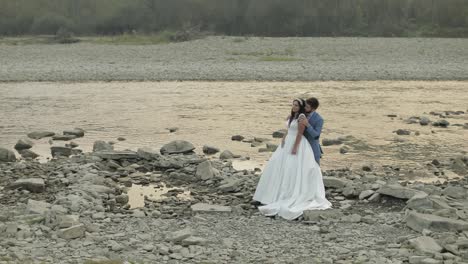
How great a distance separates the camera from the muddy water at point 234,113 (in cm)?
1978

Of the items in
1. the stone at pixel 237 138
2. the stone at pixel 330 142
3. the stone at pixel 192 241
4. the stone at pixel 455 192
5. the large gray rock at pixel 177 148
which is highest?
the stone at pixel 192 241

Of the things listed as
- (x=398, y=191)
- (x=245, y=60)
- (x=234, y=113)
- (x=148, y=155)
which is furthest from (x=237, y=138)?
(x=245, y=60)

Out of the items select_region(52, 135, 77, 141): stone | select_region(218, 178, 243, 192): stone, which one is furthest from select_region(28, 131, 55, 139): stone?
select_region(218, 178, 243, 192): stone

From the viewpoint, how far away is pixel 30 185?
532 inches

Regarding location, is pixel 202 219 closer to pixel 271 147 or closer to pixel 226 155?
pixel 226 155

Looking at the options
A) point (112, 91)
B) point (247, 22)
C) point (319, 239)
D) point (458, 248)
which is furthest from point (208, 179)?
point (247, 22)

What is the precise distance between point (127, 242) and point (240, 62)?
3250 cm

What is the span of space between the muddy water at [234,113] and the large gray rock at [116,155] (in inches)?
99.6

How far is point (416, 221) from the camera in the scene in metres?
10.8

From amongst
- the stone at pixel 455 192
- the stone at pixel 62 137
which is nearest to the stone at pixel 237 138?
the stone at pixel 62 137

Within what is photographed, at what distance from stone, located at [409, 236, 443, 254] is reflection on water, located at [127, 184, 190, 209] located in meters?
4.78

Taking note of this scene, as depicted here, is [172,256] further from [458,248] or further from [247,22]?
[247,22]

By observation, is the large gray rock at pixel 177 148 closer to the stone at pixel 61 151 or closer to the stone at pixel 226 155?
the stone at pixel 226 155

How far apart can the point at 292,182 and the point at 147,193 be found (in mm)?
3057
